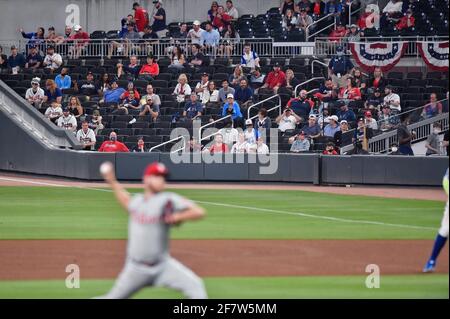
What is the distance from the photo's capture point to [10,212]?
2312cm

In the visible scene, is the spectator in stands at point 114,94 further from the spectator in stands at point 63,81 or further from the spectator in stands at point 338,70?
the spectator in stands at point 338,70

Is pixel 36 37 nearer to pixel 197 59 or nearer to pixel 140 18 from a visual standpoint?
pixel 140 18

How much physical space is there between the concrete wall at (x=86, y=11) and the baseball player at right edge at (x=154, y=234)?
97.8 ft

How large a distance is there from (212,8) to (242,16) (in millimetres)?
1372

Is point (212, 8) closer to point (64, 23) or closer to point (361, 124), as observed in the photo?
point (64, 23)

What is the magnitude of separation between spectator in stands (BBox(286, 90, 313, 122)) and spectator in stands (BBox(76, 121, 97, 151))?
5562 mm

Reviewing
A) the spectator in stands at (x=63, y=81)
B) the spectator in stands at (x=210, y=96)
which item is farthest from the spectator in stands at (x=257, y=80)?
the spectator in stands at (x=63, y=81)

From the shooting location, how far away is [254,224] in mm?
20875

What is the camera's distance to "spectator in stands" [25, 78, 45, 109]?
33.5m

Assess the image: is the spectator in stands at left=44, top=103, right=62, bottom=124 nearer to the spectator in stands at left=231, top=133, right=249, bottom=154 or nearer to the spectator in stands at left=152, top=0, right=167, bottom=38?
the spectator in stands at left=231, top=133, right=249, bottom=154

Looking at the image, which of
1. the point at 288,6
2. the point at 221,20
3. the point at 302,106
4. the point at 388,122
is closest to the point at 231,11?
the point at 221,20

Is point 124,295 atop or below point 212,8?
below
